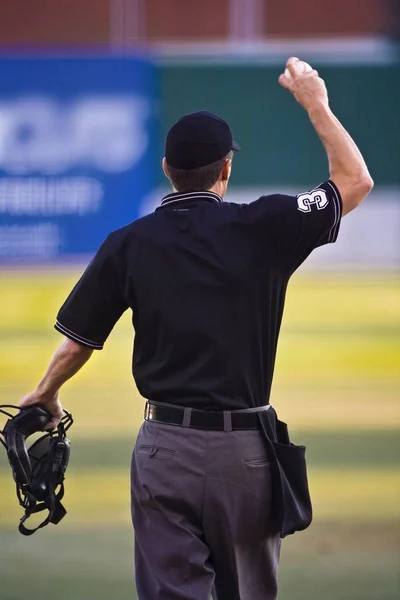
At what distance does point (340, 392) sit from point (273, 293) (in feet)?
20.6

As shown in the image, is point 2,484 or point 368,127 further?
point 368,127

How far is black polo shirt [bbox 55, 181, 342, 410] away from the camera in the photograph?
284 centimetres

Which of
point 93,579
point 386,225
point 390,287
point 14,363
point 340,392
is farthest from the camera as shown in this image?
point 390,287

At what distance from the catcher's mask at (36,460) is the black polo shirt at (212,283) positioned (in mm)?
378

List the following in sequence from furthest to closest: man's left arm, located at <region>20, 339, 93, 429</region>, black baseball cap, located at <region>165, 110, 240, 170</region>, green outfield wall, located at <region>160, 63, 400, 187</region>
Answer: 1. green outfield wall, located at <region>160, 63, 400, 187</region>
2. man's left arm, located at <region>20, 339, 93, 429</region>
3. black baseball cap, located at <region>165, 110, 240, 170</region>

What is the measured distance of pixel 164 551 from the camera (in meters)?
2.81

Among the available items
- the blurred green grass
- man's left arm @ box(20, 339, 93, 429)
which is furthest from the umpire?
the blurred green grass

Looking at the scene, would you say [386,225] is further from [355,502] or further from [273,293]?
[273,293]

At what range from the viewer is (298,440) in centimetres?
705

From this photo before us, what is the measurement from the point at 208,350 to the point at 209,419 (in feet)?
0.57

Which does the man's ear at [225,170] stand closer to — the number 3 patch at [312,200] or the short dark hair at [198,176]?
the short dark hair at [198,176]

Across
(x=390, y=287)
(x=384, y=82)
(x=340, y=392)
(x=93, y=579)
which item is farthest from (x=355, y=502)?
(x=390, y=287)

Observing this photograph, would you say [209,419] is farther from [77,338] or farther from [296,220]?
[296,220]

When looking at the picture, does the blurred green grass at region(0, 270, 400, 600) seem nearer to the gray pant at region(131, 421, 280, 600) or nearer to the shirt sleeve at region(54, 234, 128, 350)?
the gray pant at region(131, 421, 280, 600)
